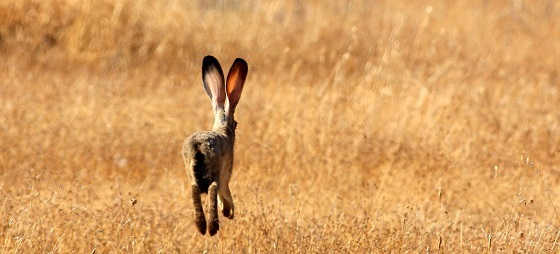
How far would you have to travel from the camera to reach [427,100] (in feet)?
35.7

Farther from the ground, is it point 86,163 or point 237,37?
point 237,37

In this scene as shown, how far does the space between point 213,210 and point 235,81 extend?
5.97 ft

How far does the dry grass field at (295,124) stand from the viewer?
705 centimetres

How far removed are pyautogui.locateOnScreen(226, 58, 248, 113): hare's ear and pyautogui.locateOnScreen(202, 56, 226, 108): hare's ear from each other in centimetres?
6

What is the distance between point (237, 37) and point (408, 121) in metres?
3.98

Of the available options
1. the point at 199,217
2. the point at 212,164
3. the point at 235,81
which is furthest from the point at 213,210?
the point at 235,81

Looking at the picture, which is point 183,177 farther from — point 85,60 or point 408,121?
point 85,60

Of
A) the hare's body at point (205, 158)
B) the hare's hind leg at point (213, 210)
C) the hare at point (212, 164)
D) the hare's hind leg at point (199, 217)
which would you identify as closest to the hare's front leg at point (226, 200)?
the hare at point (212, 164)

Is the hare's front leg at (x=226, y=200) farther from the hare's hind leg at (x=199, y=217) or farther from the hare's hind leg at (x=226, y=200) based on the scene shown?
the hare's hind leg at (x=199, y=217)

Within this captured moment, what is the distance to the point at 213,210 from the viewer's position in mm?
5336

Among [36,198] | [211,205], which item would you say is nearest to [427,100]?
[36,198]

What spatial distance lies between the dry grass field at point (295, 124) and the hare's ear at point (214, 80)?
33.1 inches

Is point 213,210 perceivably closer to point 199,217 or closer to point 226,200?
point 199,217

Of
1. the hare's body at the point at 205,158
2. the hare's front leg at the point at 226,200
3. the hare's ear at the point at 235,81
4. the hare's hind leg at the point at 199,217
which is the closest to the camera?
the hare's hind leg at the point at 199,217
